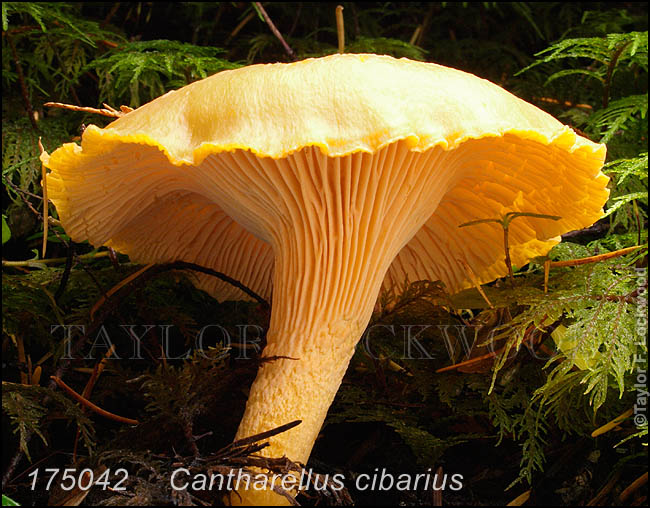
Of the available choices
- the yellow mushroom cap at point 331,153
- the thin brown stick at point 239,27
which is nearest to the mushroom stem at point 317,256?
the yellow mushroom cap at point 331,153

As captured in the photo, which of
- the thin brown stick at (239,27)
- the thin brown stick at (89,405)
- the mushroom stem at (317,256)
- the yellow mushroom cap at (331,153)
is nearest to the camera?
the yellow mushroom cap at (331,153)

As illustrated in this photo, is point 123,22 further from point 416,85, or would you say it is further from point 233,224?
point 416,85

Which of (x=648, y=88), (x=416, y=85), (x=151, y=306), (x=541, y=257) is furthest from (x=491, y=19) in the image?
(x=151, y=306)

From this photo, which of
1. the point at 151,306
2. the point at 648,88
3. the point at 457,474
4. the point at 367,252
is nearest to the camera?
the point at 367,252

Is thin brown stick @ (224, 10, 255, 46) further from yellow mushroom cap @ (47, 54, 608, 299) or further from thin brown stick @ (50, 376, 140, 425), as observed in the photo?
thin brown stick @ (50, 376, 140, 425)

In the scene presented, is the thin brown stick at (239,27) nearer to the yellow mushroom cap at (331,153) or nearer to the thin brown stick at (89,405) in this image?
the yellow mushroom cap at (331,153)

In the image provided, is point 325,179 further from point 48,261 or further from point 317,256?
point 48,261

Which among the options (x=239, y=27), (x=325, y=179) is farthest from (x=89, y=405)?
(x=239, y=27)

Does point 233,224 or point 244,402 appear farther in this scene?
point 233,224
